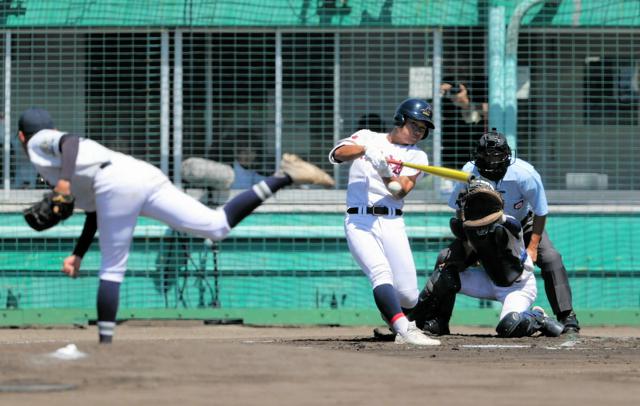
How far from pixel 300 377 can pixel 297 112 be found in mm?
8088

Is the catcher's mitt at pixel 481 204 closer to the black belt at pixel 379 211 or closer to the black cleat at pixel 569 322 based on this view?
the black belt at pixel 379 211

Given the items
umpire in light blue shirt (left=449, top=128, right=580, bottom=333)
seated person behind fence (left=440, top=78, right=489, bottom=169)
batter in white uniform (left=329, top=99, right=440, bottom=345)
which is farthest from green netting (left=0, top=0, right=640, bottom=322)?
batter in white uniform (left=329, top=99, right=440, bottom=345)

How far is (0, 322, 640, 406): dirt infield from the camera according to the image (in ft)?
23.3

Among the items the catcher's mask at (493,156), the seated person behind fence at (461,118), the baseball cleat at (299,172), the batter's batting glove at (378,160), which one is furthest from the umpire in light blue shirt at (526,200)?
the seated person behind fence at (461,118)

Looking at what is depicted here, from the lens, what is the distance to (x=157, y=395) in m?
7.17

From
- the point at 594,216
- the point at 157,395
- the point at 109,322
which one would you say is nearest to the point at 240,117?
the point at 594,216

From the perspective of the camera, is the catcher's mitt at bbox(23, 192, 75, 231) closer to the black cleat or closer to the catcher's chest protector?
the catcher's chest protector

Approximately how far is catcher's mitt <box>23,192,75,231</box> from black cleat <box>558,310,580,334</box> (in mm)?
5053

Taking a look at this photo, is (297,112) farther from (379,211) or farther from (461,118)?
(379,211)

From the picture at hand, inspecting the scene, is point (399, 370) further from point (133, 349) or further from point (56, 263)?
point (56, 263)

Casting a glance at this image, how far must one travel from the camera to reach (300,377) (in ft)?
25.4

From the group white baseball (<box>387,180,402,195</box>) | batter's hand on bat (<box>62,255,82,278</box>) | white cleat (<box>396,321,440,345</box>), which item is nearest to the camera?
batter's hand on bat (<box>62,255,82,278</box>)

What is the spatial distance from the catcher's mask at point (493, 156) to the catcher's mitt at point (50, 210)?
13.9 ft

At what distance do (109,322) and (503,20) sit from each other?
26.4ft
